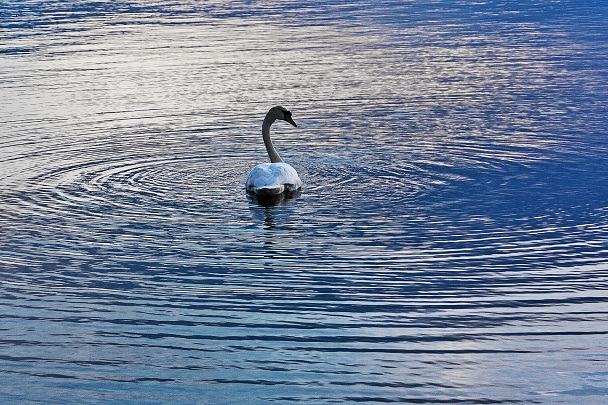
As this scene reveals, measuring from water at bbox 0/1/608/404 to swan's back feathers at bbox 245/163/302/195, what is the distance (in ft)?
0.85

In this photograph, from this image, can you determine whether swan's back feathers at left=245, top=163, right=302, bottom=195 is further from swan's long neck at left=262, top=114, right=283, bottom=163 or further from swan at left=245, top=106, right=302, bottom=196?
swan's long neck at left=262, top=114, right=283, bottom=163

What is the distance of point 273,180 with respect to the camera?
15.4 meters

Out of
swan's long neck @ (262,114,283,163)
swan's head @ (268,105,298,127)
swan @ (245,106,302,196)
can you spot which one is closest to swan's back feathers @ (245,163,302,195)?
swan @ (245,106,302,196)

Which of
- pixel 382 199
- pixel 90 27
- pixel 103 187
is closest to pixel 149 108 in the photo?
pixel 103 187

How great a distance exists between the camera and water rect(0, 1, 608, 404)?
906 centimetres

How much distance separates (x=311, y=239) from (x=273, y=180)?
7.75 ft

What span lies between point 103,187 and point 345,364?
804 cm

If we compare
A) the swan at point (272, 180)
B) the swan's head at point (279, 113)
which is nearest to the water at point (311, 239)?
the swan at point (272, 180)

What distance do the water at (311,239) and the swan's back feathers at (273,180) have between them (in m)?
0.26

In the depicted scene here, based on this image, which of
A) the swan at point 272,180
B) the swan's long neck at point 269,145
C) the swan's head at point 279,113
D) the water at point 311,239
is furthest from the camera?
the swan's head at point 279,113

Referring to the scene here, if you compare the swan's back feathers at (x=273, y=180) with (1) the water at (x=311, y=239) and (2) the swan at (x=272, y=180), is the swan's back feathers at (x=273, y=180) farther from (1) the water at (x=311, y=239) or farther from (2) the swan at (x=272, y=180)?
(1) the water at (x=311, y=239)

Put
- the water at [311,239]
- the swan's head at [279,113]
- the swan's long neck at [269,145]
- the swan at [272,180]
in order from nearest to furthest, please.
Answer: the water at [311,239], the swan at [272,180], the swan's long neck at [269,145], the swan's head at [279,113]

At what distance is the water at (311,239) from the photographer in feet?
29.7

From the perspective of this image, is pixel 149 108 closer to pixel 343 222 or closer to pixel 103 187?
pixel 103 187
